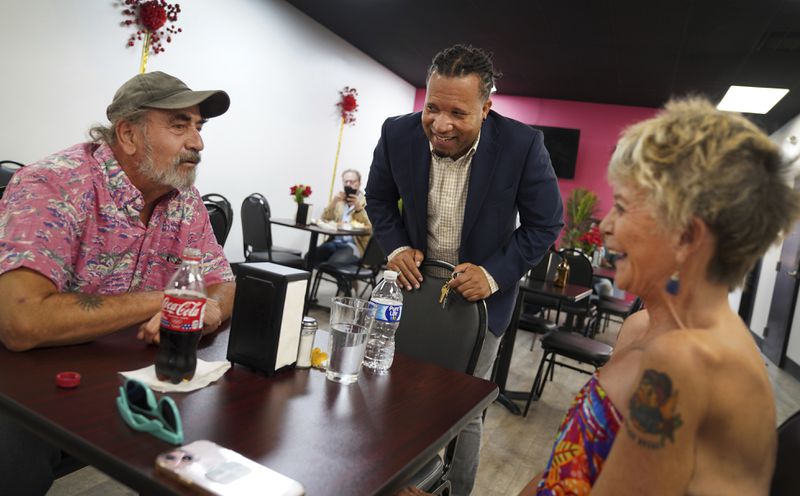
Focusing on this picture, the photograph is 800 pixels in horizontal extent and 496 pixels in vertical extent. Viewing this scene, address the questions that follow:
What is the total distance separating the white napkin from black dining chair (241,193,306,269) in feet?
11.9

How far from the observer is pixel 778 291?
6902mm

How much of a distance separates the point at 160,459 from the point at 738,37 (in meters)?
6.38

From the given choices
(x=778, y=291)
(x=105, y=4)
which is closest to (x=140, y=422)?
(x=105, y=4)

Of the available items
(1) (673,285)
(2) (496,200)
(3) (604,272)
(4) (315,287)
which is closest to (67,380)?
(1) (673,285)

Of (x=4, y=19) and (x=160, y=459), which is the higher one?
(x=4, y=19)

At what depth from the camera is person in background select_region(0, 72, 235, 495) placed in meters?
1.13

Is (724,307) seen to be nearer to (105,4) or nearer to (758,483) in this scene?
(758,483)

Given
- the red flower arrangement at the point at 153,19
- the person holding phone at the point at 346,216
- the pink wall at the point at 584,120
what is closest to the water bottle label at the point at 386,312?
the person holding phone at the point at 346,216

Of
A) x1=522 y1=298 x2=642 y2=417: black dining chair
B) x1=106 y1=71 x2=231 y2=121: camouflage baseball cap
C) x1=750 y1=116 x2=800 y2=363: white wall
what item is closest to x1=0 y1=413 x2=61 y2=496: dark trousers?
x1=106 y1=71 x2=231 y2=121: camouflage baseball cap

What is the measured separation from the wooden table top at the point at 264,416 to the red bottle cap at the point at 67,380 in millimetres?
11

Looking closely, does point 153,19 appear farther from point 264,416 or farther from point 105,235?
point 264,416

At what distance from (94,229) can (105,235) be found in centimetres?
3

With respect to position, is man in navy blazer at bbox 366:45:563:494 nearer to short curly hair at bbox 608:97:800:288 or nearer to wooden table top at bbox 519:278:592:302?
short curly hair at bbox 608:97:800:288

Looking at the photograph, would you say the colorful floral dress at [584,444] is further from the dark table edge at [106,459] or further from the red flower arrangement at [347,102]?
→ the red flower arrangement at [347,102]
